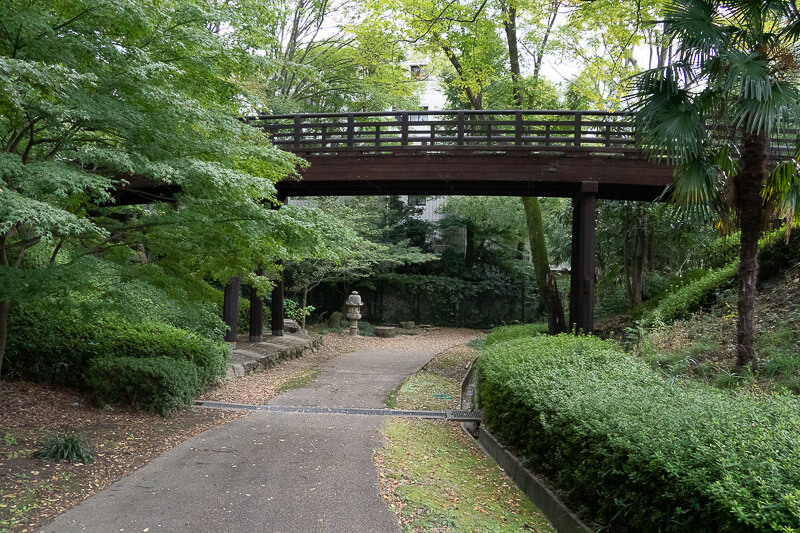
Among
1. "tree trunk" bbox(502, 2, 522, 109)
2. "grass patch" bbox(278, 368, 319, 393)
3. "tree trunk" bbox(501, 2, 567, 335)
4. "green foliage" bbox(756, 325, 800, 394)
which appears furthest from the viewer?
"tree trunk" bbox(502, 2, 522, 109)

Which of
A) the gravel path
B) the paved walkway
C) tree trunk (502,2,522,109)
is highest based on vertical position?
tree trunk (502,2,522,109)

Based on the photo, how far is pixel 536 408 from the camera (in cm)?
519

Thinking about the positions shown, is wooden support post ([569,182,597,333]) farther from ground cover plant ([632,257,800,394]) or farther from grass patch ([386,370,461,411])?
grass patch ([386,370,461,411])

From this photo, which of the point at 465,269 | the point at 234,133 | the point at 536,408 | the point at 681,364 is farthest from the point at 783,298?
the point at 465,269

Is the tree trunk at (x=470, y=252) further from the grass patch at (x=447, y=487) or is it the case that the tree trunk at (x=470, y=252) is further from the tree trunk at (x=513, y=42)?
the grass patch at (x=447, y=487)

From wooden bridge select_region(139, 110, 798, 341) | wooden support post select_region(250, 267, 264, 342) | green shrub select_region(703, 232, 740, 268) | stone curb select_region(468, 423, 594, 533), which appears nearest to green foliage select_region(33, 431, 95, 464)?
stone curb select_region(468, 423, 594, 533)

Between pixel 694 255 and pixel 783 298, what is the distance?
7.36m

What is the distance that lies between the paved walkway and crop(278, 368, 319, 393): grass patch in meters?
2.52

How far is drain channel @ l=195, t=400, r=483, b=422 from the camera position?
862 cm

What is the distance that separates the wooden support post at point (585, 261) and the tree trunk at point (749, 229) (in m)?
3.96

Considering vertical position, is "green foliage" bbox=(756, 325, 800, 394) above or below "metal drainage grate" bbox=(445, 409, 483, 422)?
above

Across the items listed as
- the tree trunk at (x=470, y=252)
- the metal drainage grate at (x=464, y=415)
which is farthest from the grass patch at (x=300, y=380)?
the tree trunk at (x=470, y=252)

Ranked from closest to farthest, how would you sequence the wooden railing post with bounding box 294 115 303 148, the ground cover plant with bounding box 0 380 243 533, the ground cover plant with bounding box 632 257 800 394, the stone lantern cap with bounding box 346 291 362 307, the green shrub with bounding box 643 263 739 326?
the ground cover plant with bounding box 0 380 243 533 → the ground cover plant with bounding box 632 257 800 394 → the green shrub with bounding box 643 263 739 326 → the wooden railing post with bounding box 294 115 303 148 → the stone lantern cap with bounding box 346 291 362 307

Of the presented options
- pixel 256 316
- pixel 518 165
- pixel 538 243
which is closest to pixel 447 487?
pixel 518 165
